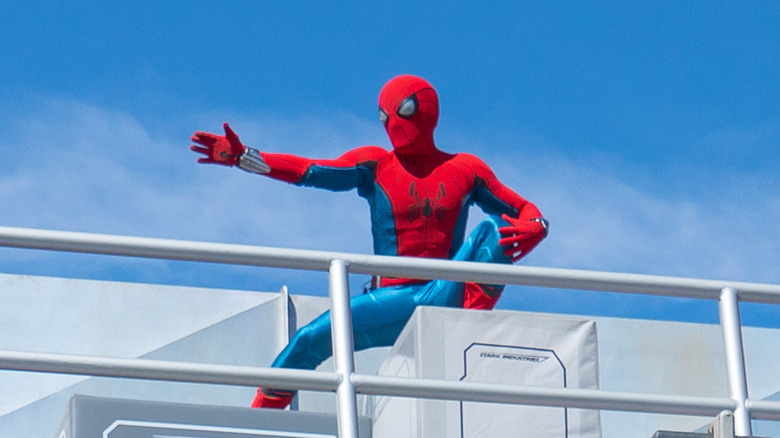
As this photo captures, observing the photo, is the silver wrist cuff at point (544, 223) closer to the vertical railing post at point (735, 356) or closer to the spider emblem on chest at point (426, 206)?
the spider emblem on chest at point (426, 206)

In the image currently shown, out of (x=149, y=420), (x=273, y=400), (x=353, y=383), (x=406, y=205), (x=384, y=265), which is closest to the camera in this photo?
(x=353, y=383)

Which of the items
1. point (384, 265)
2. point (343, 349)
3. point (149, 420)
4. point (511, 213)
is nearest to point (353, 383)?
point (343, 349)

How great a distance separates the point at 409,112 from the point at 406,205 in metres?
0.46

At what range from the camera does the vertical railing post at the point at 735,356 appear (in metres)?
3.61

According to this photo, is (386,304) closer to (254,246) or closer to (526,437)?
(526,437)

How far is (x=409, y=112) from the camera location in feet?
21.5

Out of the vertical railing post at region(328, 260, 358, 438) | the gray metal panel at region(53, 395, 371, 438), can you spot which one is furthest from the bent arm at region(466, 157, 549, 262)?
the vertical railing post at region(328, 260, 358, 438)

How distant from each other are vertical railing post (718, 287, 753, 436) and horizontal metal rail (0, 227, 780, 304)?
0.12 ft

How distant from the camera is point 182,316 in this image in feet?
26.5

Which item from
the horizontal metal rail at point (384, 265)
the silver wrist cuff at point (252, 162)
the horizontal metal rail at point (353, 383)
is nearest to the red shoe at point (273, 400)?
the silver wrist cuff at point (252, 162)

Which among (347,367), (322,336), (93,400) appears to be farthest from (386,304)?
(347,367)

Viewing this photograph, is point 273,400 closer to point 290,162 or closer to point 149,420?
point 290,162

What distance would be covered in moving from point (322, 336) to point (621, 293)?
226 centimetres

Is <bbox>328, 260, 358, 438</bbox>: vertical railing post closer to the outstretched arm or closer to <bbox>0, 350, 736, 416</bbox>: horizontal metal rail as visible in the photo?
<bbox>0, 350, 736, 416</bbox>: horizontal metal rail
